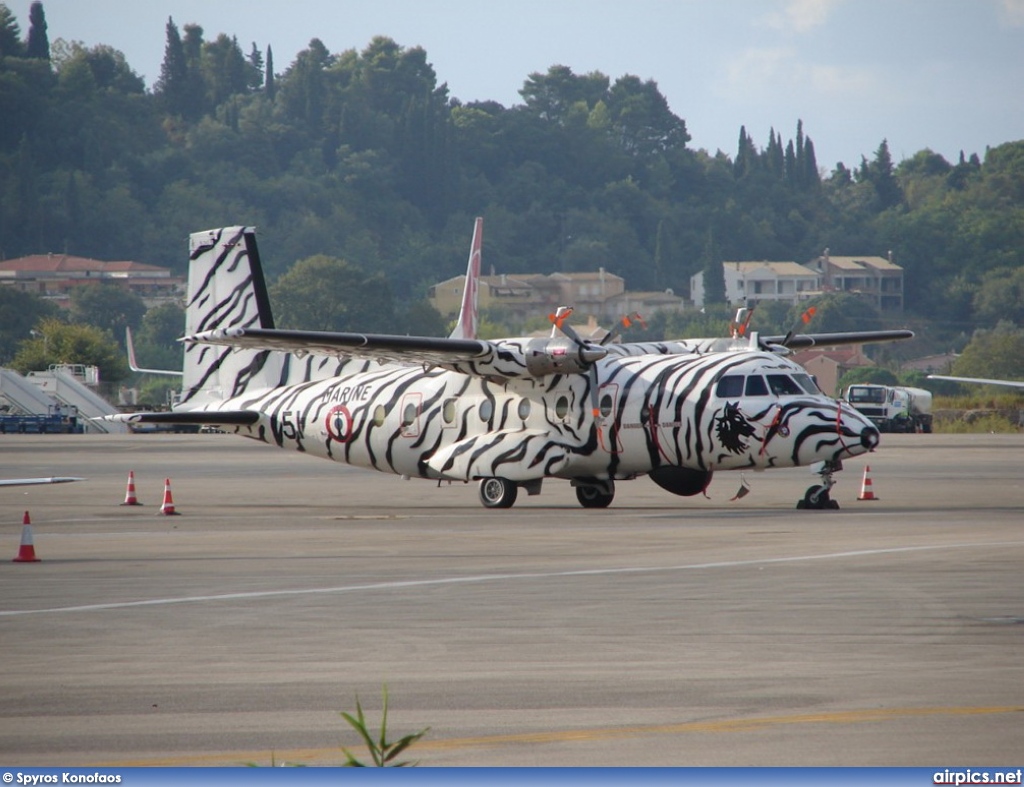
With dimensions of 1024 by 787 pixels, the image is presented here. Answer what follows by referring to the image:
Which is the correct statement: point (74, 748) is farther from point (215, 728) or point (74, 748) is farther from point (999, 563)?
point (999, 563)

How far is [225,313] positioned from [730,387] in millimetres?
11943

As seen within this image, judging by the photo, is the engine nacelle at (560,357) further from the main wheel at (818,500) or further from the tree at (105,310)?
the tree at (105,310)

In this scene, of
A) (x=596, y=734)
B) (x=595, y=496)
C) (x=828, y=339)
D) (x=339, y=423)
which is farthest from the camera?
(x=828, y=339)

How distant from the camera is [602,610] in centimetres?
1498

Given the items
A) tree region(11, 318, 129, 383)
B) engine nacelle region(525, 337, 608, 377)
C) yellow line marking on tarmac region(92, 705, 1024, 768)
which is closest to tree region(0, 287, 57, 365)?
tree region(11, 318, 129, 383)

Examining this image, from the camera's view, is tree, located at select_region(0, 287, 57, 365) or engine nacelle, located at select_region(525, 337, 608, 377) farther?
tree, located at select_region(0, 287, 57, 365)

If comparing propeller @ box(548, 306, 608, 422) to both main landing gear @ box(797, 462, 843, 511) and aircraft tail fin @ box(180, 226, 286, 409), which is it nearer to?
main landing gear @ box(797, 462, 843, 511)

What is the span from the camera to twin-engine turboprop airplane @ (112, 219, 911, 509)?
92.0ft

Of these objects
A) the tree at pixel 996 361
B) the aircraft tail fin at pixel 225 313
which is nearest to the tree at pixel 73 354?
the tree at pixel 996 361

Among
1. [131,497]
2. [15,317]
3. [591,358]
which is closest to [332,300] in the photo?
[15,317]

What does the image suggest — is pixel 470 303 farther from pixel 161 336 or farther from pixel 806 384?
pixel 161 336

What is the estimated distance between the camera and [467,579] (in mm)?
17625

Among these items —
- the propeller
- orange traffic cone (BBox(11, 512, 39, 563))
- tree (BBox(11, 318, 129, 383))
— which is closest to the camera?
orange traffic cone (BBox(11, 512, 39, 563))

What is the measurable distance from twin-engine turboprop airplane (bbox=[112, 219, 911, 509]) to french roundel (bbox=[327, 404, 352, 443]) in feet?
0.13
